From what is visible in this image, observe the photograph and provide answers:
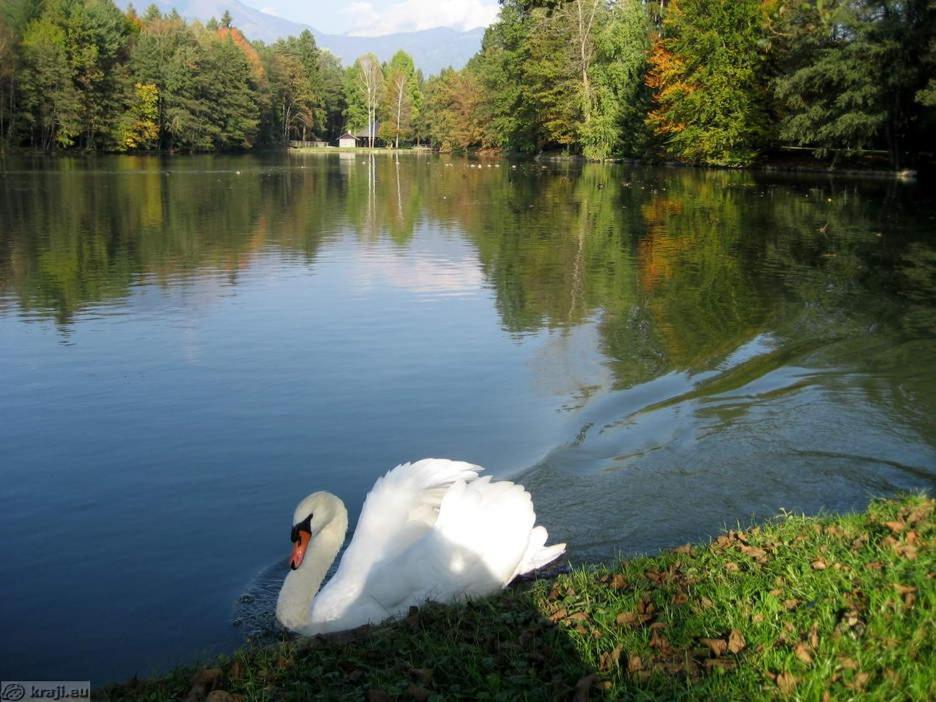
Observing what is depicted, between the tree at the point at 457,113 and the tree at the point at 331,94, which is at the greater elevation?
the tree at the point at 331,94

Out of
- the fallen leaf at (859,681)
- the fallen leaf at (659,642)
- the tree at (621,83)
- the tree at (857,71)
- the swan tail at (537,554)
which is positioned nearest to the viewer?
the fallen leaf at (859,681)

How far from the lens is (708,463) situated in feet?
26.5

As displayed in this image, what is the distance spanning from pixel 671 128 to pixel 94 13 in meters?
52.1

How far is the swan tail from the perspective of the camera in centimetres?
570

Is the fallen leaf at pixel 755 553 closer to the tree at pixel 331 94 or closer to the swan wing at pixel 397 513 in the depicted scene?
the swan wing at pixel 397 513

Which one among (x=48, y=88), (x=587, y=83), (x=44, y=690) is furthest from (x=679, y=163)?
(x=44, y=690)

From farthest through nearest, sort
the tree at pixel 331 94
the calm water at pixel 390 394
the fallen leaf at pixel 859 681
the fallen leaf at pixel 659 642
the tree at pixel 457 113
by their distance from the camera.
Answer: the tree at pixel 331 94, the tree at pixel 457 113, the calm water at pixel 390 394, the fallen leaf at pixel 659 642, the fallen leaf at pixel 859 681

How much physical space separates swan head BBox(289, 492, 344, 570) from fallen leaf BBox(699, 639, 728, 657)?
241 cm

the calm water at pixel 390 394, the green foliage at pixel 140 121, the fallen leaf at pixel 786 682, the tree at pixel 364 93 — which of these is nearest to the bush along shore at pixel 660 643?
the fallen leaf at pixel 786 682

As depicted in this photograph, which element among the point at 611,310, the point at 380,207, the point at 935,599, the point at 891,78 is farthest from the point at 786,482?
the point at 891,78

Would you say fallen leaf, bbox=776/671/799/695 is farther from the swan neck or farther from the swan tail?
the swan neck

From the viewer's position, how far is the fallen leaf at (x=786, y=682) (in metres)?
3.73

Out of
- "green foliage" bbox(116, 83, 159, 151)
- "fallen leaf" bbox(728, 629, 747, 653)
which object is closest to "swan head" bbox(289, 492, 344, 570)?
"fallen leaf" bbox(728, 629, 747, 653)

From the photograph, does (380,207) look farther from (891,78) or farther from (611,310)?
(891,78)
